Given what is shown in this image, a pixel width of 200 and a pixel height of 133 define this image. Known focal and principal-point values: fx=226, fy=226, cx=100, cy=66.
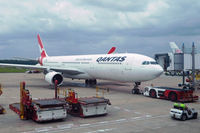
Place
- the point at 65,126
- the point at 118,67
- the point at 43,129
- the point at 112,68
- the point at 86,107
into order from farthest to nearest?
the point at 112,68 < the point at 118,67 < the point at 86,107 < the point at 65,126 < the point at 43,129

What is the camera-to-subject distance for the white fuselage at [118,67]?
18.8 metres

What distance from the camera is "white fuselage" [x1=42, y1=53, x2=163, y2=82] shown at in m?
18.8

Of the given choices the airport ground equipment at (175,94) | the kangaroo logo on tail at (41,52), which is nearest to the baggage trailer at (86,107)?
the airport ground equipment at (175,94)

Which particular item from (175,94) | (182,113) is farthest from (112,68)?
(182,113)

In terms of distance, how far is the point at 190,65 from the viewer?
2333 centimetres

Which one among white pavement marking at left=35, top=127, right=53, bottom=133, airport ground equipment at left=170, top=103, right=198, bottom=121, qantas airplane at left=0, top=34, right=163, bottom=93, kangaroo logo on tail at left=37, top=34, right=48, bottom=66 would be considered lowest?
white pavement marking at left=35, top=127, right=53, bottom=133

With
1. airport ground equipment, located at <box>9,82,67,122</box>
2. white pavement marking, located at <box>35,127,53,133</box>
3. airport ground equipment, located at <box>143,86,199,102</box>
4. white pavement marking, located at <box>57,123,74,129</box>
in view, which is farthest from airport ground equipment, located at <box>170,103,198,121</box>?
white pavement marking, located at <box>35,127,53,133</box>

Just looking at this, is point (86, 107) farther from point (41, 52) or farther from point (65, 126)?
point (41, 52)

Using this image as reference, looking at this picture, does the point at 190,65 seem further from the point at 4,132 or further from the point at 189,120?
the point at 4,132

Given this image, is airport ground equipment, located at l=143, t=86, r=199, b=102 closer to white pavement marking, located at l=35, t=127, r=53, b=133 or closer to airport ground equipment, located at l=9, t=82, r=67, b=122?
airport ground equipment, located at l=9, t=82, r=67, b=122

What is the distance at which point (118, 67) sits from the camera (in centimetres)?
2086

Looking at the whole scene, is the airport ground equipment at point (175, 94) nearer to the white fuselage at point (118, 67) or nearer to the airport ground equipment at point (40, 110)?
the white fuselage at point (118, 67)

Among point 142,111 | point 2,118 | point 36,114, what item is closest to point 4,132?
point 36,114

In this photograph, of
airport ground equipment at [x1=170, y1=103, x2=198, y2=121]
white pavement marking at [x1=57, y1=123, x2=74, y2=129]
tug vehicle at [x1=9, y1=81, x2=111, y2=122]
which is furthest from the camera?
airport ground equipment at [x1=170, y1=103, x2=198, y2=121]
